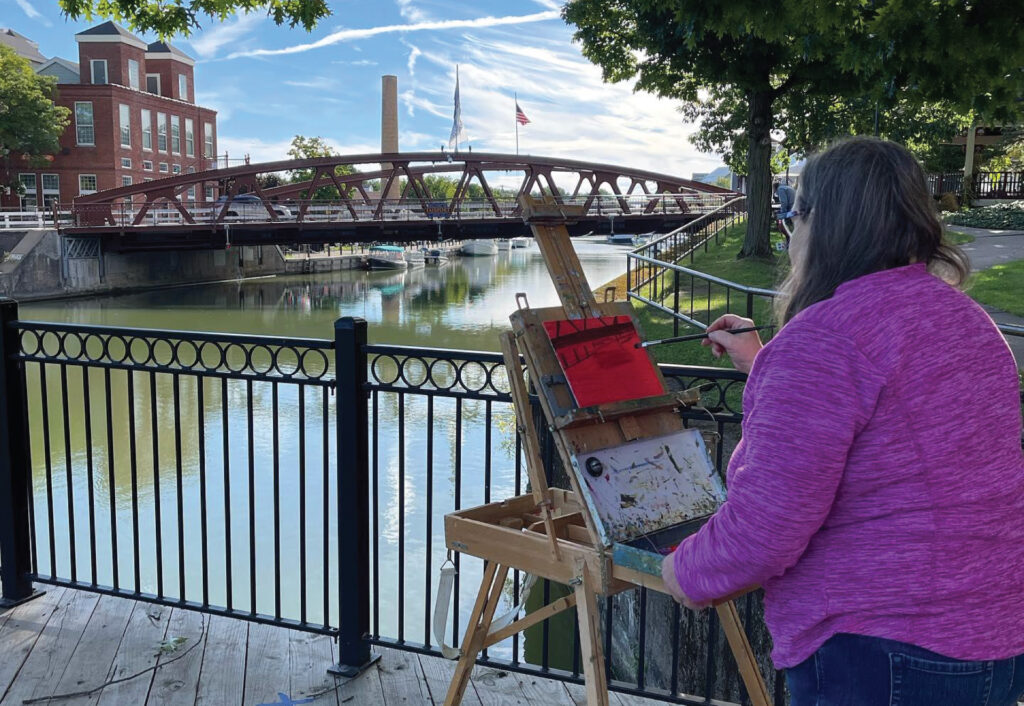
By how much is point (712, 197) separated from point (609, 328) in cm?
4773

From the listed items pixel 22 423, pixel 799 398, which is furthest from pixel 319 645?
pixel 799 398

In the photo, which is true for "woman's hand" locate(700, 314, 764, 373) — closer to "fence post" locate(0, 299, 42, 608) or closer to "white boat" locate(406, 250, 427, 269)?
"fence post" locate(0, 299, 42, 608)

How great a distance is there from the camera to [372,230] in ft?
119

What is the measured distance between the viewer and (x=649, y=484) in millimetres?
2281

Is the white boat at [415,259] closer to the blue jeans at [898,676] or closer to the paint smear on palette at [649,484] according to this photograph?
the paint smear on palette at [649,484]

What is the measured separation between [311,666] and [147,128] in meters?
58.7

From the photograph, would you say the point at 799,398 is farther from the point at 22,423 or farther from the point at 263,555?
the point at 263,555

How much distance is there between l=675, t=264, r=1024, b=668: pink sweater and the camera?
4.91 ft

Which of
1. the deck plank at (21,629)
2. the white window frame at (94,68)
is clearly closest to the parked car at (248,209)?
the white window frame at (94,68)

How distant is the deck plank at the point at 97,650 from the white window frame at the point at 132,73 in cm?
5691

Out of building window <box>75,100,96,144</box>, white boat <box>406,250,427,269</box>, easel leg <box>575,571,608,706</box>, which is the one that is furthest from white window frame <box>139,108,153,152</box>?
easel leg <box>575,571,608,706</box>

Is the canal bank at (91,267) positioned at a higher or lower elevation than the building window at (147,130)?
lower

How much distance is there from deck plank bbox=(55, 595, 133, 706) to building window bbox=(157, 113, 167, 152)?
58.8 meters

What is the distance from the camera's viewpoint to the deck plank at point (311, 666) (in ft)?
11.5
